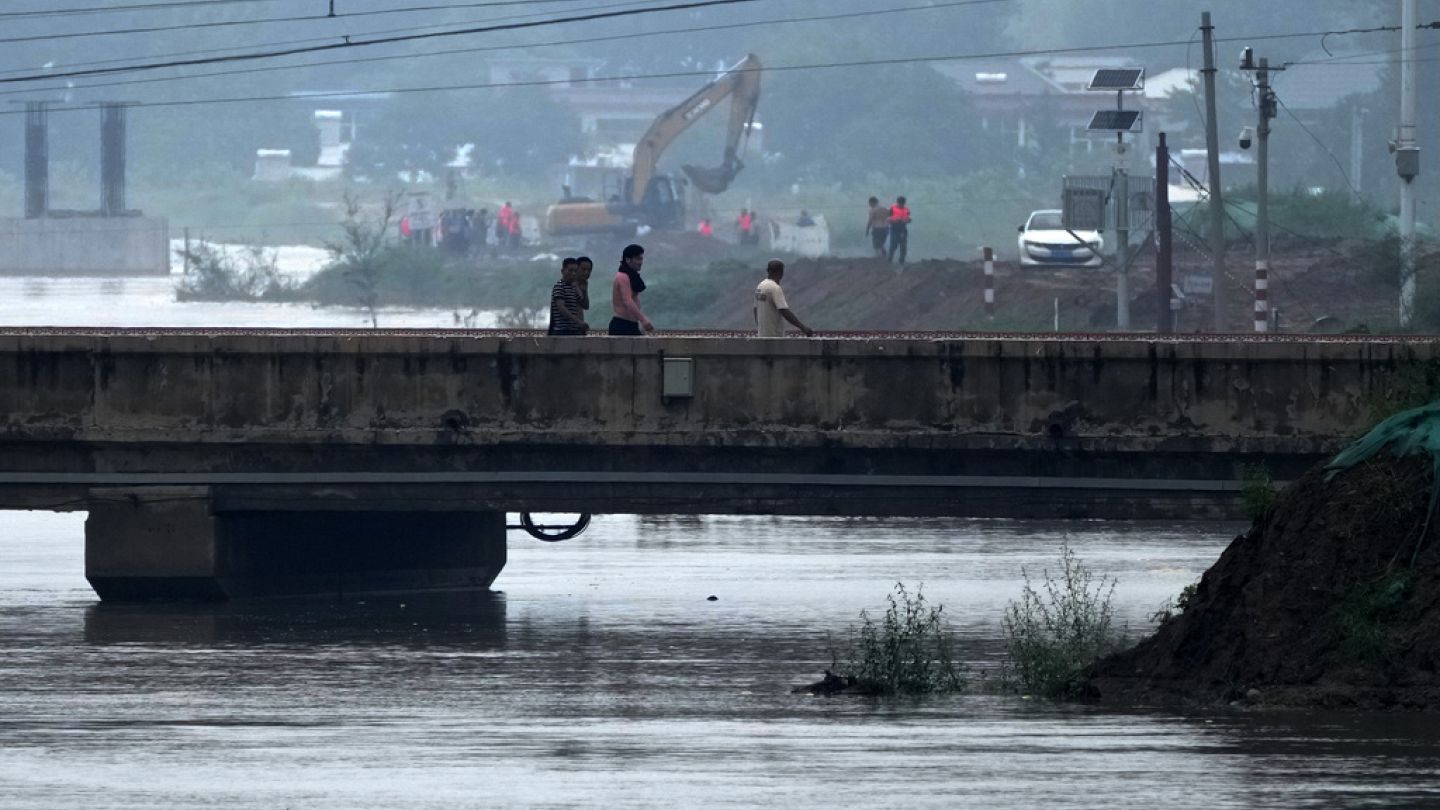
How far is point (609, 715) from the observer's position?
47.8ft

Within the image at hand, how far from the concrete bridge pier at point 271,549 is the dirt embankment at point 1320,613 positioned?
7.60m

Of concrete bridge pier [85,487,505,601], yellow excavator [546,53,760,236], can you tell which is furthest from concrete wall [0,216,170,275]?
concrete bridge pier [85,487,505,601]

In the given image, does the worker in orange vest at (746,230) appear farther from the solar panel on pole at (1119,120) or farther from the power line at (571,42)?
the solar panel on pole at (1119,120)

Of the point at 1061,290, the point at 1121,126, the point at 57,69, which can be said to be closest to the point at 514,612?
the point at 1121,126

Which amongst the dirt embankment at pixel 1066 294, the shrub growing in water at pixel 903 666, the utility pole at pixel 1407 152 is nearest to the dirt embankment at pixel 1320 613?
the shrub growing in water at pixel 903 666

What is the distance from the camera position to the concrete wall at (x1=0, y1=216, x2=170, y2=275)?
109 metres

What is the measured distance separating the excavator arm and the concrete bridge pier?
6629 cm

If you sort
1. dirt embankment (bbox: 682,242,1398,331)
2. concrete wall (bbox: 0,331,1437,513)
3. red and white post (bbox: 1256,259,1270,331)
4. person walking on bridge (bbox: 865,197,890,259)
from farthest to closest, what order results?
person walking on bridge (bbox: 865,197,890,259)
dirt embankment (bbox: 682,242,1398,331)
red and white post (bbox: 1256,259,1270,331)
concrete wall (bbox: 0,331,1437,513)

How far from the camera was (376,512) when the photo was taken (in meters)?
21.1

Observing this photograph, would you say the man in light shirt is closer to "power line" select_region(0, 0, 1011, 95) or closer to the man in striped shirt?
the man in striped shirt

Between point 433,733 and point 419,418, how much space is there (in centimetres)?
634

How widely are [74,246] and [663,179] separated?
1044 inches

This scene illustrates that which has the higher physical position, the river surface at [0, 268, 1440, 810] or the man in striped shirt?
the man in striped shirt

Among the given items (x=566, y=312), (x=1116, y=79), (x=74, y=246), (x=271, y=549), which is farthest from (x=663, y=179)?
(x=566, y=312)
